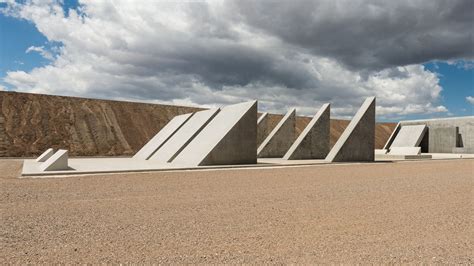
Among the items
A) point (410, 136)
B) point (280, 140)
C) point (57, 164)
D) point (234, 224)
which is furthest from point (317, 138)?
point (410, 136)

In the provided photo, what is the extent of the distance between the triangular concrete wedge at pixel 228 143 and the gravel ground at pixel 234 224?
21.7 feet

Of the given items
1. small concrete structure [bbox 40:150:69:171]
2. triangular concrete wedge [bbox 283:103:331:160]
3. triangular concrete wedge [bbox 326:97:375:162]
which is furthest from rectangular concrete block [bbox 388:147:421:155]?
small concrete structure [bbox 40:150:69:171]

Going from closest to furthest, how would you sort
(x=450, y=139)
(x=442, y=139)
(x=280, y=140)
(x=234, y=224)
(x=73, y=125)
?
1. (x=234, y=224)
2. (x=280, y=140)
3. (x=73, y=125)
4. (x=450, y=139)
5. (x=442, y=139)

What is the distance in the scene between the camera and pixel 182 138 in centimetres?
1945

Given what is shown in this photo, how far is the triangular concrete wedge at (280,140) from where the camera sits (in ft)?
77.0

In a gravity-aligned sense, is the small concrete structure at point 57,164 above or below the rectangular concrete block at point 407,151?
below

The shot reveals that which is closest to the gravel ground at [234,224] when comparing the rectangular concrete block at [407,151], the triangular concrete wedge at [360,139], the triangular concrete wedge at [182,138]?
the triangular concrete wedge at [182,138]

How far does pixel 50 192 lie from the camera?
8211 mm

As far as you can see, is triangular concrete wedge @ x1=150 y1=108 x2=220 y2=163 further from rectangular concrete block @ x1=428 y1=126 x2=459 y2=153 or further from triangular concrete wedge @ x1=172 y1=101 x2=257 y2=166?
rectangular concrete block @ x1=428 y1=126 x2=459 y2=153

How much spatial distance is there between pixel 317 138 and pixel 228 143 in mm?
7567

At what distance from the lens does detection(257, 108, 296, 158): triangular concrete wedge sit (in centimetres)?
2348

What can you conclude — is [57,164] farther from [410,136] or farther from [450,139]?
[450,139]

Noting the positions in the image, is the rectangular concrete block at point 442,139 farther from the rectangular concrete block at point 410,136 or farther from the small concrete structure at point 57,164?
the small concrete structure at point 57,164

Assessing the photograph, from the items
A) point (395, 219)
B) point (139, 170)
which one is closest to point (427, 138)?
point (139, 170)
